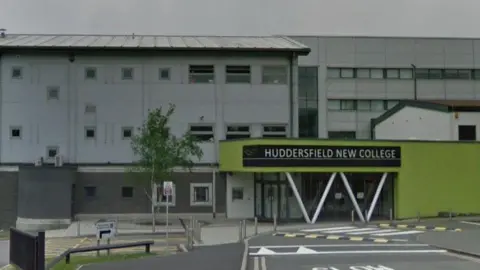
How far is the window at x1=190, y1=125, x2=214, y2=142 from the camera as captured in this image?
38344mm

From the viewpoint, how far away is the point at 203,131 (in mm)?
38438

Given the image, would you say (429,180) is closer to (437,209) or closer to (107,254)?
(437,209)

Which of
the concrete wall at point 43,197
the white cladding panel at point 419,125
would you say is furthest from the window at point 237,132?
the white cladding panel at point 419,125

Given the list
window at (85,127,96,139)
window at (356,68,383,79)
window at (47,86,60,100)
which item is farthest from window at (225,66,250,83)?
window at (356,68,383,79)

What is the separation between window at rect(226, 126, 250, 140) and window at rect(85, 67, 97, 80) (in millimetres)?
8805

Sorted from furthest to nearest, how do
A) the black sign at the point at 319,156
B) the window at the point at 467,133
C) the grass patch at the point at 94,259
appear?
the window at the point at 467,133
the black sign at the point at 319,156
the grass patch at the point at 94,259

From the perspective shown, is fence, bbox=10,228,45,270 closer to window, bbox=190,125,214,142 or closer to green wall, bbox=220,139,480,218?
green wall, bbox=220,139,480,218

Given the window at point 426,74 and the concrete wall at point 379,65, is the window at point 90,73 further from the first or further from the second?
the window at point 426,74

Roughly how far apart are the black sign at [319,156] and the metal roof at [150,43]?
7.92m

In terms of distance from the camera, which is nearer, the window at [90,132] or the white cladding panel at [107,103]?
the white cladding panel at [107,103]

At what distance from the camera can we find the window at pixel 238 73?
38.8 meters

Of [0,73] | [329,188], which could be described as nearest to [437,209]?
[329,188]

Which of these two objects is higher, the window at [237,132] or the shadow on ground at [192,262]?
the window at [237,132]

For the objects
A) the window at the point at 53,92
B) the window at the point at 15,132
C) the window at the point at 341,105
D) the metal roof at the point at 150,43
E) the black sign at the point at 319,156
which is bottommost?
the black sign at the point at 319,156
